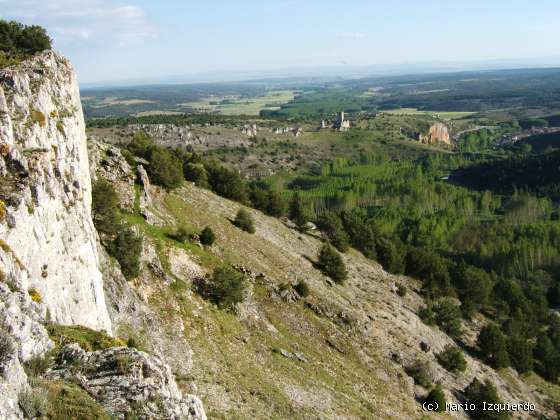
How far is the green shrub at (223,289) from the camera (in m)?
41.2

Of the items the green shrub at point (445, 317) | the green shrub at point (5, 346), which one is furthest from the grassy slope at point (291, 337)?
the green shrub at point (5, 346)

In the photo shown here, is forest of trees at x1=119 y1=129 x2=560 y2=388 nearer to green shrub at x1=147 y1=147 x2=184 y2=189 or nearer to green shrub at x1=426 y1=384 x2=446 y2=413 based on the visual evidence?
green shrub at x1=147 y1=147 x2=184 y2=189

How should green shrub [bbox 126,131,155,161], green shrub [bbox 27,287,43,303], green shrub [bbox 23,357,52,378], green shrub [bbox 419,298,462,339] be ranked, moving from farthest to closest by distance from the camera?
green shrub [bbox 126,131,155,161] < green shrub [bbox 419,298,462,339] < green shrub [bbox 27,287,43,303] < green shrub [bbox 23,357,52,378]

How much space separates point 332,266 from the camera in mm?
60562

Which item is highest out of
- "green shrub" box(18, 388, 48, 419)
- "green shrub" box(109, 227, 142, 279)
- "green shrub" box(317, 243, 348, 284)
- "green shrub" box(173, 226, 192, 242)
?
"green shrub" box(18, 388, 48, 419)

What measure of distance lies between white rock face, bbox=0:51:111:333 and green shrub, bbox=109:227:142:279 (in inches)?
77.6

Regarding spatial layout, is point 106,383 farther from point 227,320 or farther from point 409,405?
point 409,405

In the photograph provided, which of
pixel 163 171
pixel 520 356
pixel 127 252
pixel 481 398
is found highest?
pixel 163 171

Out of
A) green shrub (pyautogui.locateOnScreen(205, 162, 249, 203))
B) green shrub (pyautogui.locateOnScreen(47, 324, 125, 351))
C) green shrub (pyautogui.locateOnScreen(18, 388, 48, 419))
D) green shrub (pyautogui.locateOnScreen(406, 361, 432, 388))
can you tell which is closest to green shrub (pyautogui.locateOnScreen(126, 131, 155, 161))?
green shrub (pyautogui.locateOnScreen(205, 162, 249, 203))

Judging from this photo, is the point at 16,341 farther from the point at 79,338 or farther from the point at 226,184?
the point at 226,184

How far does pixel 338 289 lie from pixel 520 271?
76.1 m

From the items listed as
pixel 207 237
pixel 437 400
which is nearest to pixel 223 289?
pixel 207 237

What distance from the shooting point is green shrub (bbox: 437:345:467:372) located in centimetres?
5200

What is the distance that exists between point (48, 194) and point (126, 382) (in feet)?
46.8
